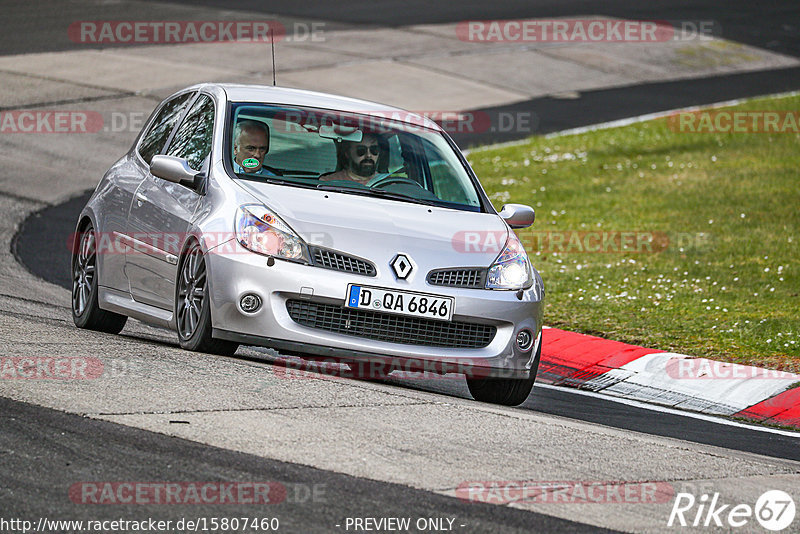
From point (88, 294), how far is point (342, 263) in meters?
2.62

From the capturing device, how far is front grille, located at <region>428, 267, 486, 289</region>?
747 centimetres

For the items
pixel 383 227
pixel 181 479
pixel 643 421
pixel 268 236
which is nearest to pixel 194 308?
pixel 268 236

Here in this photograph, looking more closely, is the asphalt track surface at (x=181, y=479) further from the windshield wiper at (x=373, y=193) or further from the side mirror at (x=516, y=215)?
the side mirror at (x=516, y=215)

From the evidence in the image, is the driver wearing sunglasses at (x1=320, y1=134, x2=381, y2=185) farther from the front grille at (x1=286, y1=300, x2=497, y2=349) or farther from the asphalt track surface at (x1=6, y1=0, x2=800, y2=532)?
the asphalt track surface at (x1=6, y1=0, x2=800, y2=532)

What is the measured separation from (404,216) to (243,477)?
2.86 meters

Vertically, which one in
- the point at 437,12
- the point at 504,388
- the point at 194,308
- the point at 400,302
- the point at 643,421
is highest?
the point at 400,302

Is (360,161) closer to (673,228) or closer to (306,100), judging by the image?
(306,100)

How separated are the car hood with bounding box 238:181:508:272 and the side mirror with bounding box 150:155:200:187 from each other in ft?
1.18

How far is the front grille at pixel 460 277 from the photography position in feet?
24.5

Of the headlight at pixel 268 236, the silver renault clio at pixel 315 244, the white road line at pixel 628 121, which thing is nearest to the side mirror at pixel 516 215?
the silver renault clio at pixel 315 244

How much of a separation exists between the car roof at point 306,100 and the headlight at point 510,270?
146 centimetres

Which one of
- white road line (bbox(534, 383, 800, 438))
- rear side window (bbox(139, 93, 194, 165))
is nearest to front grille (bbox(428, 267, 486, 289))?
white road line (bbox(534, 383, 800, 438))

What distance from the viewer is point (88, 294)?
9.24 m

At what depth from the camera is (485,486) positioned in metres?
5.54
